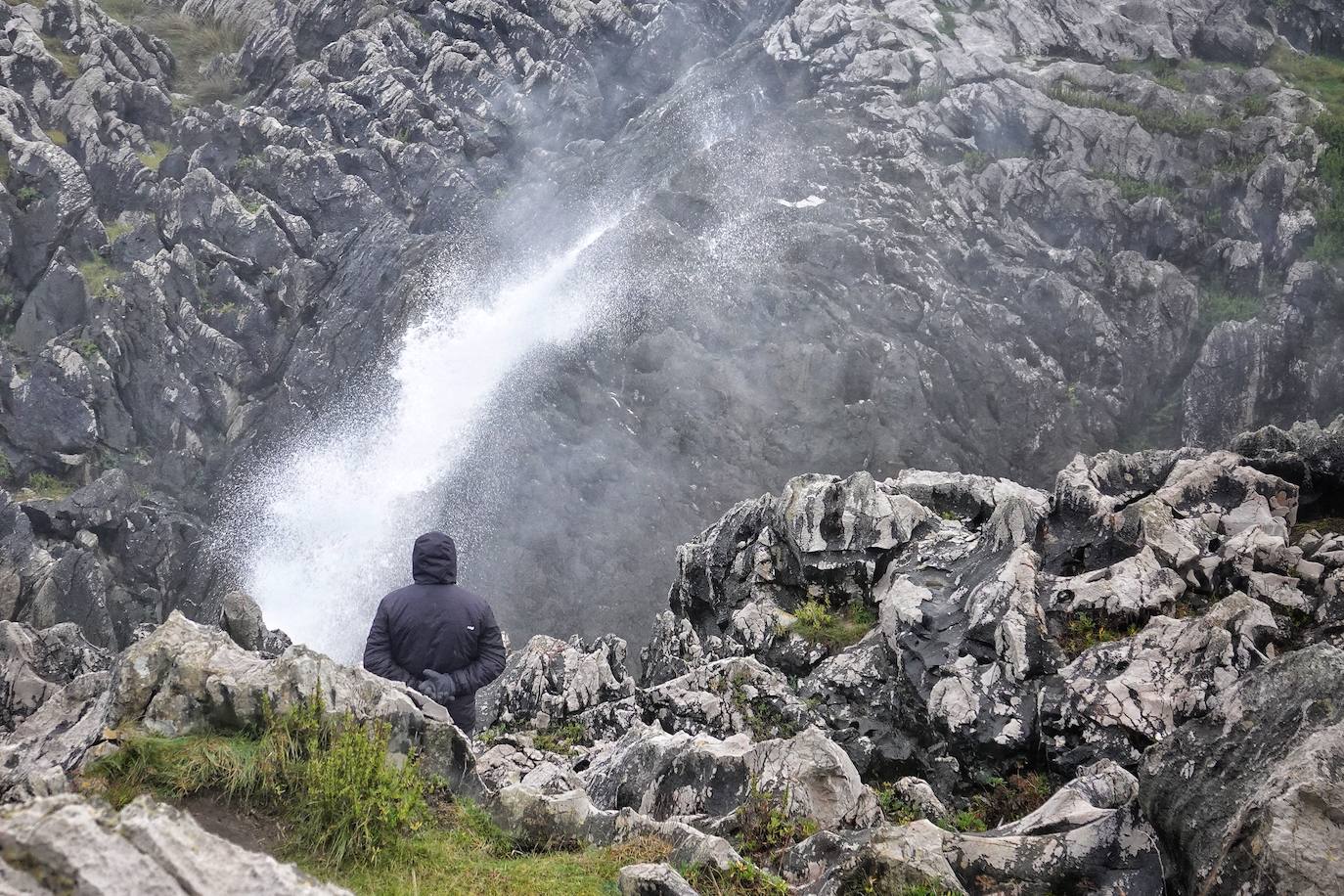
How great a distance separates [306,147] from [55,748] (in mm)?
44169

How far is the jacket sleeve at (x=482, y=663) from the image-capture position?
855cm

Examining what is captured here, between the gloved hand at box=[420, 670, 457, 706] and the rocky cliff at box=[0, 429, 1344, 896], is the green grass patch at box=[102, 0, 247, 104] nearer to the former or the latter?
the rocky cliff at box=[0, 429, 1344, 896]

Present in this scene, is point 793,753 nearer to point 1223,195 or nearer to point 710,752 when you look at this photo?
point 710,752

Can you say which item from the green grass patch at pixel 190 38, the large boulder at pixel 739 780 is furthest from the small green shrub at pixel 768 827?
the green grass patch at pixel 190 38

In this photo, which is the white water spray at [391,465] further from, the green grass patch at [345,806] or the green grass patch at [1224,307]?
the green grass patch at [345,806]

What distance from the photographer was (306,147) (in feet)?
151

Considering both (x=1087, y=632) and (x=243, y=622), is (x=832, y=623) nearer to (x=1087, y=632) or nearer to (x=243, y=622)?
(x=1087, y=632)

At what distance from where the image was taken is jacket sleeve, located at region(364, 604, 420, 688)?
333 inches

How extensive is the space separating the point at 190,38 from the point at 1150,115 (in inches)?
2293

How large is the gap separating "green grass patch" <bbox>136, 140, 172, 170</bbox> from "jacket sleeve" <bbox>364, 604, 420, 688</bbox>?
4710cm

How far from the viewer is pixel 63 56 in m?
53.7

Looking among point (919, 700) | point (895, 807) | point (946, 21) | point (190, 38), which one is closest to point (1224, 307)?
point (946, 21)

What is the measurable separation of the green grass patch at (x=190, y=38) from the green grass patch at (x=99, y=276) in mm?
17350

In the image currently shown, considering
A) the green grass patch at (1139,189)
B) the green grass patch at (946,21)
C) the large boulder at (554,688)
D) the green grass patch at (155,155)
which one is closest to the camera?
the large boulder at (554,688)
